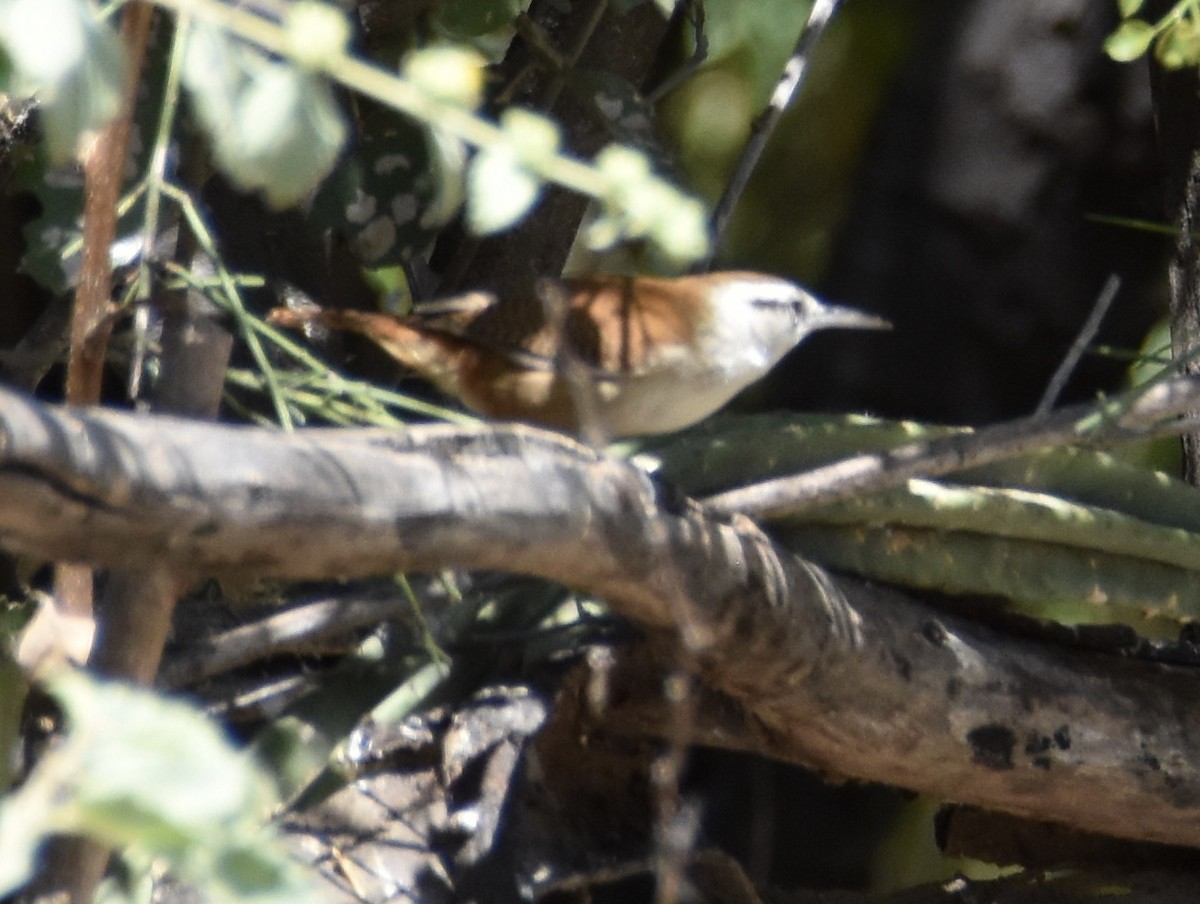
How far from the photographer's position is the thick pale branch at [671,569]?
92 cm

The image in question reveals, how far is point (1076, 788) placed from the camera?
6.77 ft

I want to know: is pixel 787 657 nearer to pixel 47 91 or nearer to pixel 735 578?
pixel 735 578

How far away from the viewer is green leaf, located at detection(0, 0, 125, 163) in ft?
2.39

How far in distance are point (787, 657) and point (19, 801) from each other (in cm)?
126

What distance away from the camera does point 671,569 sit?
1.43 m

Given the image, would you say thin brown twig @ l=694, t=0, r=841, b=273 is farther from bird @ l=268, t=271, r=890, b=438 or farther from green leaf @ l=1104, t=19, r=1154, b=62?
green leaf @ l=1104, t=19, r=1154, b=62

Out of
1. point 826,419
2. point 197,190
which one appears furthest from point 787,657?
point 197,190

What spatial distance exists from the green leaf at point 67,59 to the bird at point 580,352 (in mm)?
1383

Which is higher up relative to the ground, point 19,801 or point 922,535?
point 19,801

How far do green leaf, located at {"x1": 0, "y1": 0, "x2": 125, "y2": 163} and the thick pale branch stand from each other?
19 cm

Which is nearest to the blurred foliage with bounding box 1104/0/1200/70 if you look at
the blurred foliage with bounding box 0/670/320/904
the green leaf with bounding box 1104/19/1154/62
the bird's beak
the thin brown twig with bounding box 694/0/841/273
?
the green leaf with bounding box 1104/19/1154/62

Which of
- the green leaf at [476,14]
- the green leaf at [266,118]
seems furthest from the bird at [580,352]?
the green leaf at [266,118]

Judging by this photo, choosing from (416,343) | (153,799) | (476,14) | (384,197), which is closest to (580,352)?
(416,343)

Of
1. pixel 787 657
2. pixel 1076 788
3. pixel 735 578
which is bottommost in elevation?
pixel 1076 788
